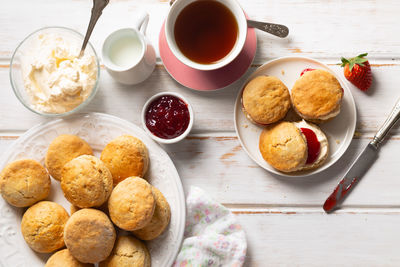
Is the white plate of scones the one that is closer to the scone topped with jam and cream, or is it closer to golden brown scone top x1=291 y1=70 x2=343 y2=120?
the scone topped with jam and cream

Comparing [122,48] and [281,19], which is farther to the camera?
[281,19]

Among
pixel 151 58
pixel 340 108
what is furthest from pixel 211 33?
pixel 340 108

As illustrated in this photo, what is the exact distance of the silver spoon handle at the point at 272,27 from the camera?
2432mm

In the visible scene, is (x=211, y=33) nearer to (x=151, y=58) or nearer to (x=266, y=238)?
(x=151, y=58)

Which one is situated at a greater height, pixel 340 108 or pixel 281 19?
pixel 281 19

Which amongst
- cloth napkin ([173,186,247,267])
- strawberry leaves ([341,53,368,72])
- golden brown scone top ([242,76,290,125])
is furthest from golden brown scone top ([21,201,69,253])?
strawberry leaves ([341,53,368,72])

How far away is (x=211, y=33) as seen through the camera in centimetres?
241

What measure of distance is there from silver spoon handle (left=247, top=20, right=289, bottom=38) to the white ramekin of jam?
0.66 meters

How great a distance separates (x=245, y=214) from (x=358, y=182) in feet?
2.60

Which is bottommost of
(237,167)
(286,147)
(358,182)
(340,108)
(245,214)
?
(245,214)

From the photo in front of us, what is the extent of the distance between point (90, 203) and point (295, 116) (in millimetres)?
1413

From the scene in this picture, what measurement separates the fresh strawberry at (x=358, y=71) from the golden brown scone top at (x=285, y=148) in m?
0.54

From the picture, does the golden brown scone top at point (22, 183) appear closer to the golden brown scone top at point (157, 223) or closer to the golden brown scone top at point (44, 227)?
the golden brown scone top at point (44, 227)

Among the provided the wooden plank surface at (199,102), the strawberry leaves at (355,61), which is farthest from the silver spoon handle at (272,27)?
the strawberry leaves at (355,61)
